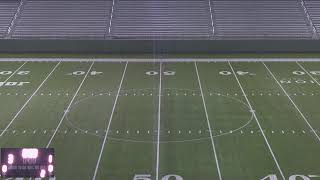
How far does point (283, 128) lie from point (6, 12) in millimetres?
13622

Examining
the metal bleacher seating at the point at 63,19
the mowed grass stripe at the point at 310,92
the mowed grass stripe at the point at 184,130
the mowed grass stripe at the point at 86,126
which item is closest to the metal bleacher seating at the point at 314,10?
the mowed grass stripe at the point at 310,92

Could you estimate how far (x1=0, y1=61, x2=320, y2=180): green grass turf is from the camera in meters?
8.87

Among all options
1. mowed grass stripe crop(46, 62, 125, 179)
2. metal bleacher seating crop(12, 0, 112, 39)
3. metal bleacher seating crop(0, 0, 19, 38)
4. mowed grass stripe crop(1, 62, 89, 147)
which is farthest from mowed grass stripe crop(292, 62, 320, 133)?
metal bleacher seating crop(0, 0, 19, 38)

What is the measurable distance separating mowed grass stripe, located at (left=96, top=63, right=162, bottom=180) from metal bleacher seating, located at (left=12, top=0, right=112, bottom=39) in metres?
5.41

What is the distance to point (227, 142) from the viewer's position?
32.4ft

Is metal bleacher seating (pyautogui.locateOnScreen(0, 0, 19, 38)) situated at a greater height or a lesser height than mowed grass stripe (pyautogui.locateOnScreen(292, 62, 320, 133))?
lesser

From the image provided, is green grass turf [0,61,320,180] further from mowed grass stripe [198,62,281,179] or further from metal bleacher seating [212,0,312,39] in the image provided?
metal bleacher seating [212,0,312,39]

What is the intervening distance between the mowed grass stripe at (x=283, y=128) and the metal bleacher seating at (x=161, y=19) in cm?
548

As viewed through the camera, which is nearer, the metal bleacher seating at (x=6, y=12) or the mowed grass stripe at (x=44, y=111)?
the mowed grass stripe at (x=44, y=111)

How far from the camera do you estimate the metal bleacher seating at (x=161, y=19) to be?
19.5m

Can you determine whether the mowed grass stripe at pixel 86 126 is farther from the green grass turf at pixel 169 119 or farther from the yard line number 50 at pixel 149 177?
the yard line number 50 at pixel 149 177
